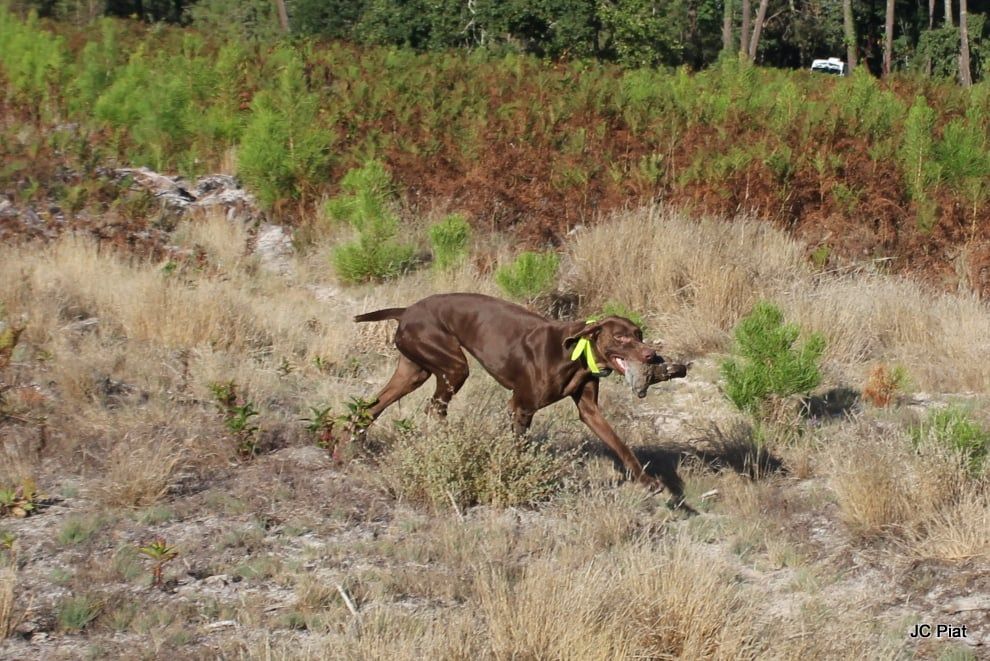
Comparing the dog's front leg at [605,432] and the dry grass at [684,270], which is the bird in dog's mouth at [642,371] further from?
the dry grass at [684,270]

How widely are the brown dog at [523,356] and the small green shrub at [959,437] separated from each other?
1.25m

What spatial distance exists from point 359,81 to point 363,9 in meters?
25.0

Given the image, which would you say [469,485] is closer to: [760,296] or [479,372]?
[479,372]

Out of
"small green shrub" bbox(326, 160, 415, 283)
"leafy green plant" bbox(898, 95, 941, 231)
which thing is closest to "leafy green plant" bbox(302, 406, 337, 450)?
"small green shrub" bbox(326, 160, 415, 283)

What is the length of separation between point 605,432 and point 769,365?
4.86 feet

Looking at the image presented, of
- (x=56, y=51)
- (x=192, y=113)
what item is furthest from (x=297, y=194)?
(x=56, y=51)

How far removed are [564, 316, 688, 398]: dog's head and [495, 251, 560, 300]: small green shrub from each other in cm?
341

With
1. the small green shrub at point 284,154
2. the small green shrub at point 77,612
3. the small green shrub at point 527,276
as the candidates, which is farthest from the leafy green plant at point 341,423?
the small green shrub at point 284,154

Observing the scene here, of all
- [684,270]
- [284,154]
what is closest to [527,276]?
[684,270]

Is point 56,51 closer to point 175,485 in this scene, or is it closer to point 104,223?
point 104,223

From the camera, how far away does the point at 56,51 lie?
667 inches

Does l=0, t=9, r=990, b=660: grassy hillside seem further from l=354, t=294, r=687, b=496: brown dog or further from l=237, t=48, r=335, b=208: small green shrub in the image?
l=354, t=294, r=687, b=496: brown dog

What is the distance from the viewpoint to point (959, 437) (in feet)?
19.5

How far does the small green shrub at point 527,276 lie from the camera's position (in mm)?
9312
